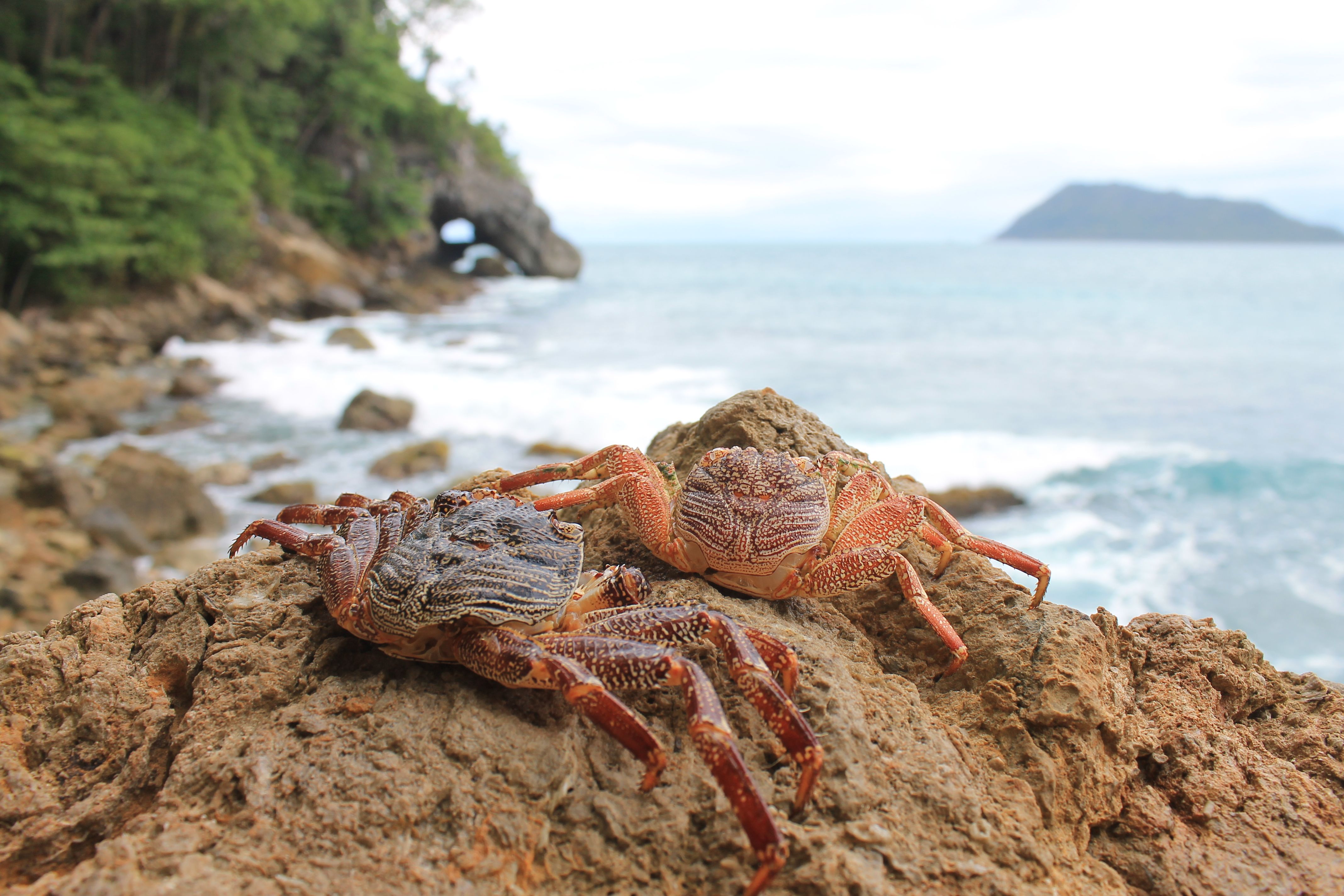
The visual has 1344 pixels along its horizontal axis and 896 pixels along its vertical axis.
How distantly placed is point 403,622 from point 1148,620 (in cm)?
324

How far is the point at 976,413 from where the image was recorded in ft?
69.5

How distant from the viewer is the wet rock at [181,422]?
15.8m

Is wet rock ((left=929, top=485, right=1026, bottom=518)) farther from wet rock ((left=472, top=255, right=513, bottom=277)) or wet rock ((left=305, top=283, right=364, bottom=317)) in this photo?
wet rock ((left=472, top=255, right=513, bottom=277))

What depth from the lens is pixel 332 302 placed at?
31.0m

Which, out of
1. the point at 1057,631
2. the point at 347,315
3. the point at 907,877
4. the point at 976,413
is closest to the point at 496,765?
the point at 907,877

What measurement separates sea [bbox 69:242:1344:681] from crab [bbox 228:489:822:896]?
7761mm

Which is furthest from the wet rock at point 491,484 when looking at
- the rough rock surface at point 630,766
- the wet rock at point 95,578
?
the wet rock at point 95,578

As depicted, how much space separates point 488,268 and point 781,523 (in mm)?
52875

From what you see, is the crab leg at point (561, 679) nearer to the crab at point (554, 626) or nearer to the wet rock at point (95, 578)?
the crab at point (554, 626)

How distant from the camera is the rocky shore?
9531 millimetres

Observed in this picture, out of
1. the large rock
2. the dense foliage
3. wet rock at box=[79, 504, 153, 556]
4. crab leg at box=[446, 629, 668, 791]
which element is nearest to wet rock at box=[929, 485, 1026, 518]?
crab leg at box=[446, 629, 668, 791]

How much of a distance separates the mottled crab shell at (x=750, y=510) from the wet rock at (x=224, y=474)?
465 inches

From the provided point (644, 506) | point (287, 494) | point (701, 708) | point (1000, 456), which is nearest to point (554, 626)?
point (701, 708)

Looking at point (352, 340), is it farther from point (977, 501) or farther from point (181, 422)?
point (977, 501)
